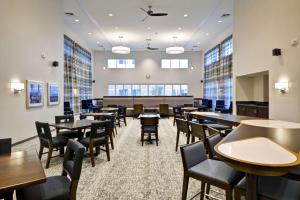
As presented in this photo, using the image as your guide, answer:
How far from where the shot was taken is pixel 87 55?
46.1 feet

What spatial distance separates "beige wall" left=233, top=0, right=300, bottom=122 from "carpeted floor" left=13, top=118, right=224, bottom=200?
119 inches

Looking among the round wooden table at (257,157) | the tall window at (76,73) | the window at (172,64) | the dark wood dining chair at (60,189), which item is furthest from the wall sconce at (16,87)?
the window at (172,64)

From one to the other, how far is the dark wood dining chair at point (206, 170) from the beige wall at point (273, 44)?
3.48 m

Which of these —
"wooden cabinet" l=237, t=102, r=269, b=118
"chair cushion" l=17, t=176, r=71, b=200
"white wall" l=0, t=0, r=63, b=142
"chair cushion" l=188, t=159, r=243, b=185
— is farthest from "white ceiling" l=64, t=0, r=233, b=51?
"chair cushion" l=17, t=176, r=71, b=200

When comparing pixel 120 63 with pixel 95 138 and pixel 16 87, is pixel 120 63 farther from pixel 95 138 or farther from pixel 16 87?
pixel 95 138

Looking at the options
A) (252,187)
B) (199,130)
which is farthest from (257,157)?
(199,130)

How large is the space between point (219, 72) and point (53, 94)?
29.7 ft

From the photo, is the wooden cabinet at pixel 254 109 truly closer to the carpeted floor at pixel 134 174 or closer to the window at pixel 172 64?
the carpeted floor at pixel 134 174

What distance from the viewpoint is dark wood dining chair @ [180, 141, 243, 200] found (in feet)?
6.41

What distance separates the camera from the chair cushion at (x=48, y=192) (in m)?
1.74

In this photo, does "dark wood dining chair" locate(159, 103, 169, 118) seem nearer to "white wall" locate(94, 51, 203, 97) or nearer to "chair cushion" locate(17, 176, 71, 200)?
"white wall" locate(94, 51, 203, 97)

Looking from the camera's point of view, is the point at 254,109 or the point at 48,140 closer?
the point at 48,140

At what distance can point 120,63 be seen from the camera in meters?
15.7

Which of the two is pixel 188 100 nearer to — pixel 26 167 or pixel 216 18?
pixel 216 18
